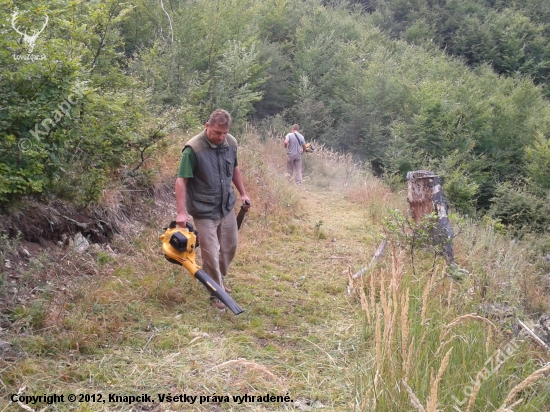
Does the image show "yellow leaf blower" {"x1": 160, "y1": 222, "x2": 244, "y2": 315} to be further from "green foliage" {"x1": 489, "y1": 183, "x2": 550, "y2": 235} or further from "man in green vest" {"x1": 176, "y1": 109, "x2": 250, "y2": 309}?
"green foliage" {"x1": 489, "y1": 183, "x2": 550, "y2": 235}

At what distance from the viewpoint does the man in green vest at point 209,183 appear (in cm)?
420

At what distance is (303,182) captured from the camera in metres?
13.1

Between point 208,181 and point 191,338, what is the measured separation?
4.75 ft

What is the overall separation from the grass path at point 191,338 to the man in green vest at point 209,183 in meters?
0.53

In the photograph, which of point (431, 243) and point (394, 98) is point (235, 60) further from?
point (394, 98)

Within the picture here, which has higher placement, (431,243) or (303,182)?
(431,243)

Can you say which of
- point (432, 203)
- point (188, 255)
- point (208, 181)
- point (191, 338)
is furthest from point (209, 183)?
point (432, 203)

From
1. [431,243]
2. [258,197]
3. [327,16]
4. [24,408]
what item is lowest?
[258,197]

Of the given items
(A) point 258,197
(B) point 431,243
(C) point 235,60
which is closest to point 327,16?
(C) point 235,60

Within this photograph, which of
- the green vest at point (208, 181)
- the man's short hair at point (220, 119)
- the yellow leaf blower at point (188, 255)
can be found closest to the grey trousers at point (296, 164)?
the green vest at point (208, 181)

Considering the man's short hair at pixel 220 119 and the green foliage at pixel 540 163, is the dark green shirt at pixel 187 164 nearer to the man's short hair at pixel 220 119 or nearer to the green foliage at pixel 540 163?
the man's short hair at pixel 220 119

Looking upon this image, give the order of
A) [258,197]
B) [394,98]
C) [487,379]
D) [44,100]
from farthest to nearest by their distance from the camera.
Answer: [394,98]
[258,197]
[44,100]
[487,379]

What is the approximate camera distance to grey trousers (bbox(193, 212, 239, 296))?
14.4ft

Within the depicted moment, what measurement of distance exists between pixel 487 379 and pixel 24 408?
2.65 meters
